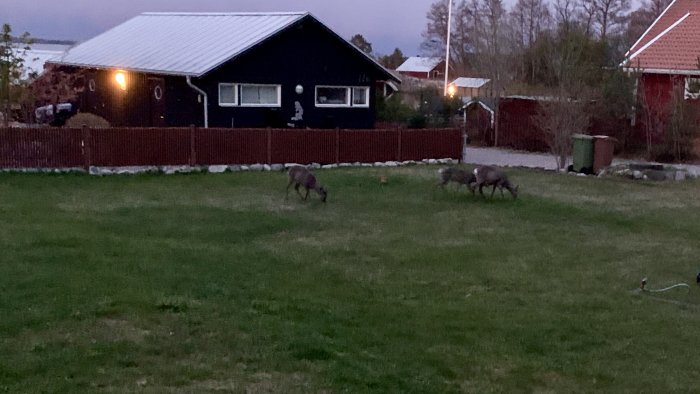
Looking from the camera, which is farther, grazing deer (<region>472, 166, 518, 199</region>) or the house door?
the house door

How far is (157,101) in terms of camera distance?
1208 inches

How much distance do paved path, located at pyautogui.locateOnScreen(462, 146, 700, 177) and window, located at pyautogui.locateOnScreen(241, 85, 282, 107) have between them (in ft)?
22.3

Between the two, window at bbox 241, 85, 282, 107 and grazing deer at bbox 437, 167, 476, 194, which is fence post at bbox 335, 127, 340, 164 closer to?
window at bbox 241, 85, 282, 107

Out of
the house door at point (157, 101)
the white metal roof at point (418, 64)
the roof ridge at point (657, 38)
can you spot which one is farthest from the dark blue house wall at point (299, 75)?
the white metal roof at point (418, 64)

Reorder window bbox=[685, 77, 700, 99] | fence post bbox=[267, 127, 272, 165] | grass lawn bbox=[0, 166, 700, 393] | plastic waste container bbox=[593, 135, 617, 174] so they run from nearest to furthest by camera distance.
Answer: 1. grass lawn bbox=[0, 166, 700, 393]
2. fence post bbox=[267, 127, 272, 165]
3. plastic waste container bbox=[593, 135, 617, 174]
4. window bbox=[685, 77, 700, 99]

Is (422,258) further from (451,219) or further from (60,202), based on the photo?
(60,202)

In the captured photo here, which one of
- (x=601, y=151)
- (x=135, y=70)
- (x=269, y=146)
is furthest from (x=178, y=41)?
(x=601, y=151)

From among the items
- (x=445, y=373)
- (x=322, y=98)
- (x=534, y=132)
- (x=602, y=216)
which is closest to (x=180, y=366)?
(x=445, y=373)

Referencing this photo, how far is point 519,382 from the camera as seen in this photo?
7.38m

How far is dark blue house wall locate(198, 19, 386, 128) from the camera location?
28641 millimetres

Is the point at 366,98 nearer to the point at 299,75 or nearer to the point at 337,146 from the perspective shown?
the point at 299,75

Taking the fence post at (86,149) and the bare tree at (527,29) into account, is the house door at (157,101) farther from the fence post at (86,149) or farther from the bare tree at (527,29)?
the bare tree at (527,29)

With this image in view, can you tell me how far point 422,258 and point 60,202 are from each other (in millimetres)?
7912

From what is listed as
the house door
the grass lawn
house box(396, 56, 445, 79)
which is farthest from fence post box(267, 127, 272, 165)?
house box(396, 56, 445, 79)
